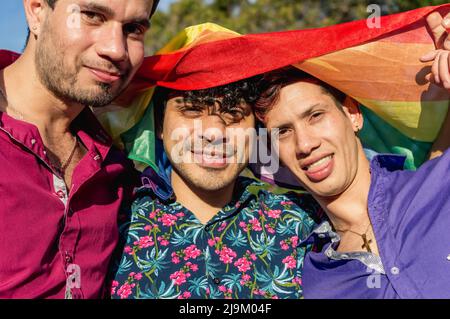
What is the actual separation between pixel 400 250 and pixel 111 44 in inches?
58.5

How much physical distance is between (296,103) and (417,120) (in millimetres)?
596

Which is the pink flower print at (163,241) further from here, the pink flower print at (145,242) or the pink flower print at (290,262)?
the pink flower print at (290,262)

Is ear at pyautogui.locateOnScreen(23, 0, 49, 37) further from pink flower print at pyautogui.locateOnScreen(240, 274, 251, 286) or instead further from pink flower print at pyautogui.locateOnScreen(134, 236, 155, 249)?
pink flower print at pyautogui.locateOnScreen(240, 274, 251, 286)

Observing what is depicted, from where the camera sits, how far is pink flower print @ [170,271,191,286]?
104 inches

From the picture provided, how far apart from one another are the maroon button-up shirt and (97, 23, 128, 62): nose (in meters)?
0.42

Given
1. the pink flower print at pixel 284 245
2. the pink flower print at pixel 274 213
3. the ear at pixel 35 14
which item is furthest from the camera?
the pink flower print at pixel 274 213

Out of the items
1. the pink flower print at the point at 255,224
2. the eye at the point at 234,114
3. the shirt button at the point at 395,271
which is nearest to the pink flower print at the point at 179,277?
the pink flower print at the point at 255,224

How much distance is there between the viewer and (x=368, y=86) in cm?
278

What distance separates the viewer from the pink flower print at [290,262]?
109 inches

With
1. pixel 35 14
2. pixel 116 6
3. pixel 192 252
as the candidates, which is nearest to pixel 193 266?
pixel 192 252

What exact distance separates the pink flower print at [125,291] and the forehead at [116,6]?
3.83ft
